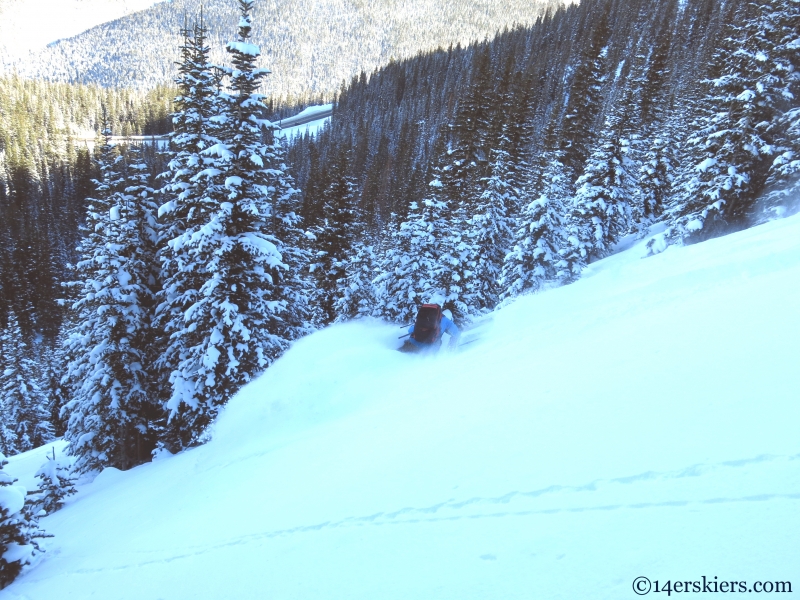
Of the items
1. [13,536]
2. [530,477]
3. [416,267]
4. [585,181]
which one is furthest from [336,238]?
[530,477]

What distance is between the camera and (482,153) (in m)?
30.2

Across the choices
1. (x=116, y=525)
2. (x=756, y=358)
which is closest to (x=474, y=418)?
(x=756, y=358)

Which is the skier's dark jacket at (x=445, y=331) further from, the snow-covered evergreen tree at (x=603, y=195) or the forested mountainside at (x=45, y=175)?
the forested mountainside at (x=45, y=175)

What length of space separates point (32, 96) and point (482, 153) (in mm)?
169342

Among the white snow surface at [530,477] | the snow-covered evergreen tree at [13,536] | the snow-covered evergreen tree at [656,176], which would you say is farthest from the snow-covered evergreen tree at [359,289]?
the snow-covered evergreen tree at [656,176]

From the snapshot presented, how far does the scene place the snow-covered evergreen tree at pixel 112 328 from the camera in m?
16.4

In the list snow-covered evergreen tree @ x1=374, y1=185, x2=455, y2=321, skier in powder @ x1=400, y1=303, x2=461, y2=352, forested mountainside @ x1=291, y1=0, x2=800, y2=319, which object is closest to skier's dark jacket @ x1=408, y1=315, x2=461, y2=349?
skier in powder @ x1=400, y1=303, x2=461, y2=352

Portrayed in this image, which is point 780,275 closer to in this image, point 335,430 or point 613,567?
point 613,567

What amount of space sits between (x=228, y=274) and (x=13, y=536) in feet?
28.3

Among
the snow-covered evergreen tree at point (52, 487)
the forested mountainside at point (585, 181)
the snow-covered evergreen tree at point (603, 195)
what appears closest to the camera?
the snow-covered evergreen tree at point (52, 487)

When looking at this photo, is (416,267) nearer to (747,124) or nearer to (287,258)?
(287,258)

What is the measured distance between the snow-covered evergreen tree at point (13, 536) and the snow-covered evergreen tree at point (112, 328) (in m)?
8.08

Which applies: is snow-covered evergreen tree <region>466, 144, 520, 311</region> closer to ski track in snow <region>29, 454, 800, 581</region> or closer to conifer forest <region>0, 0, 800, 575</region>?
conifer forest <region>0, 0, 800, 575</region>

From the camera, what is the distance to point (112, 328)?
16516 mm
